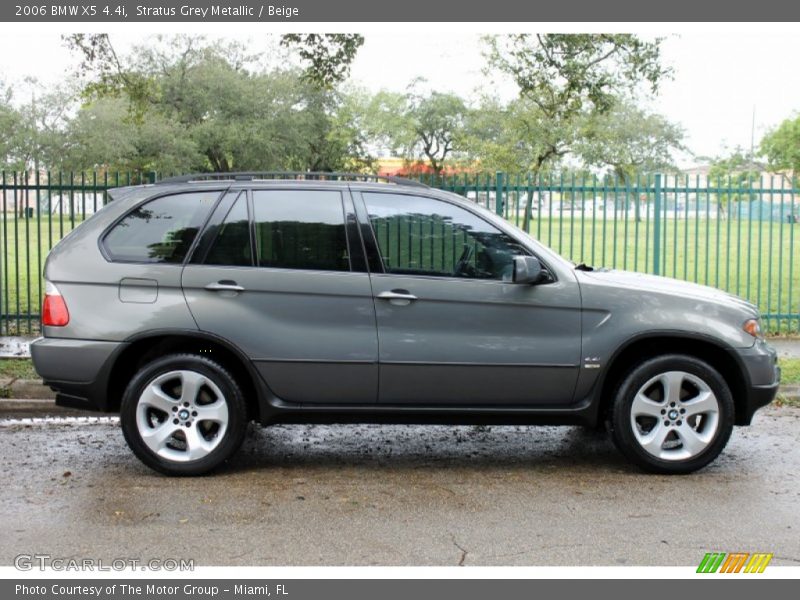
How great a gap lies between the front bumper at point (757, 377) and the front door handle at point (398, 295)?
7.05 feet

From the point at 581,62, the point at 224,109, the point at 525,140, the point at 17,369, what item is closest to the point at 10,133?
the point at 224,109

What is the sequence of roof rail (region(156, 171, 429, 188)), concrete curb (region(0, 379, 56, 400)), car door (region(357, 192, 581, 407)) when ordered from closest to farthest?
1. car door (region(357, 192, 581, 407))
2. roof rail (region(156, 171, 429, 188))
3. concrete curb (region(0, 379, 56, 400))

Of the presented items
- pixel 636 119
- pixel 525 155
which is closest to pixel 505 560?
pixel 525 155

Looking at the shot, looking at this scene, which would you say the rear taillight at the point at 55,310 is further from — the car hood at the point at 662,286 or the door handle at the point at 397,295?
the car hood at the point at 662,286

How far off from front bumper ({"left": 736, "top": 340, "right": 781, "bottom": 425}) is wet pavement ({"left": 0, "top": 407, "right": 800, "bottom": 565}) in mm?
469

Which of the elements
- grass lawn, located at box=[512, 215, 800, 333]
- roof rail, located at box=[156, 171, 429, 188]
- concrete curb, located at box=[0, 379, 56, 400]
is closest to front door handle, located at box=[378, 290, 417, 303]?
roof rail, located at box=[156, 171, 429, 188]

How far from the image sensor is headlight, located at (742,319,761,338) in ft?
19.5

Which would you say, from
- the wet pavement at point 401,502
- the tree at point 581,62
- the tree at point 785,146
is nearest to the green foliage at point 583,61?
the tree at point 581,62

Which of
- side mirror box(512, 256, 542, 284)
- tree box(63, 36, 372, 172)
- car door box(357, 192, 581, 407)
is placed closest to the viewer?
side mirror box(512, 256, 542, 284)

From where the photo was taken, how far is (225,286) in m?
5.76

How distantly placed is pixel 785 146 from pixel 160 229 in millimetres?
69925

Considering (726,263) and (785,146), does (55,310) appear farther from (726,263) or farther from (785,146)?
(785,146)

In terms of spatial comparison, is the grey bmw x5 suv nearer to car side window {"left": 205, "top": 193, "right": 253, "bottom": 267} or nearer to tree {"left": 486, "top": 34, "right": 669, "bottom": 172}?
car side window {"left": 205, "top": 193, "right": 253, "bottom": 267}

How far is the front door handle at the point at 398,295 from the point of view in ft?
18.8
